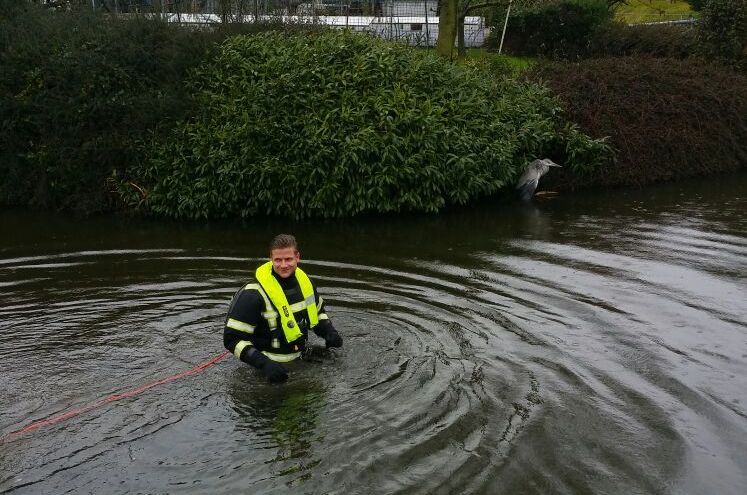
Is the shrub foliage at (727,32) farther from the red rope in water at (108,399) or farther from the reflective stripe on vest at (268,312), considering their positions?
the red rope in water at (108,399)

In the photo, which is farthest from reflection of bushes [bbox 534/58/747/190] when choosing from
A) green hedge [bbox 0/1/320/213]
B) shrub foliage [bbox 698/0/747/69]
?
green hedge [bbox 0/1/320/213]

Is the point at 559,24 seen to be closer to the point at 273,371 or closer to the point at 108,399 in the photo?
the point at 273,371

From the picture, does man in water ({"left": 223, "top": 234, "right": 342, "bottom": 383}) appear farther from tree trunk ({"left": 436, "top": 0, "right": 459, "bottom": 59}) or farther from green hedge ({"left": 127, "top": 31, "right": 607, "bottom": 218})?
tree trunk ({"left": 436, "top": 0, "right": 459, "bottom": 59})

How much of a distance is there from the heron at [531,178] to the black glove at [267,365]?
32.7ft

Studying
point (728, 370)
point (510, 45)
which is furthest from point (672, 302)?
point (510, 45)

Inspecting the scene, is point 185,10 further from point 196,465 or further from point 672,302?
point 196,465

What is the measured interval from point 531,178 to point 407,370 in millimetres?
9206

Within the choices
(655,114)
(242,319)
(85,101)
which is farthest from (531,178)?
(242,319)

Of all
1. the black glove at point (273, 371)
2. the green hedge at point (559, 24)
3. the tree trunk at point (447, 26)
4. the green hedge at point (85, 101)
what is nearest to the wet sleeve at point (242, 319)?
the black glove at point (273, 371)

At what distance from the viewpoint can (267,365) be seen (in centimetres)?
730

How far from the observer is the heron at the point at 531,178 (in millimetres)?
16375

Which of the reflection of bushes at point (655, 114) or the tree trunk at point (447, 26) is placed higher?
the tree trunk at point (447, 26)

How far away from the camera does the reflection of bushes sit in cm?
1786

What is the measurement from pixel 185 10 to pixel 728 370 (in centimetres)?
1883
